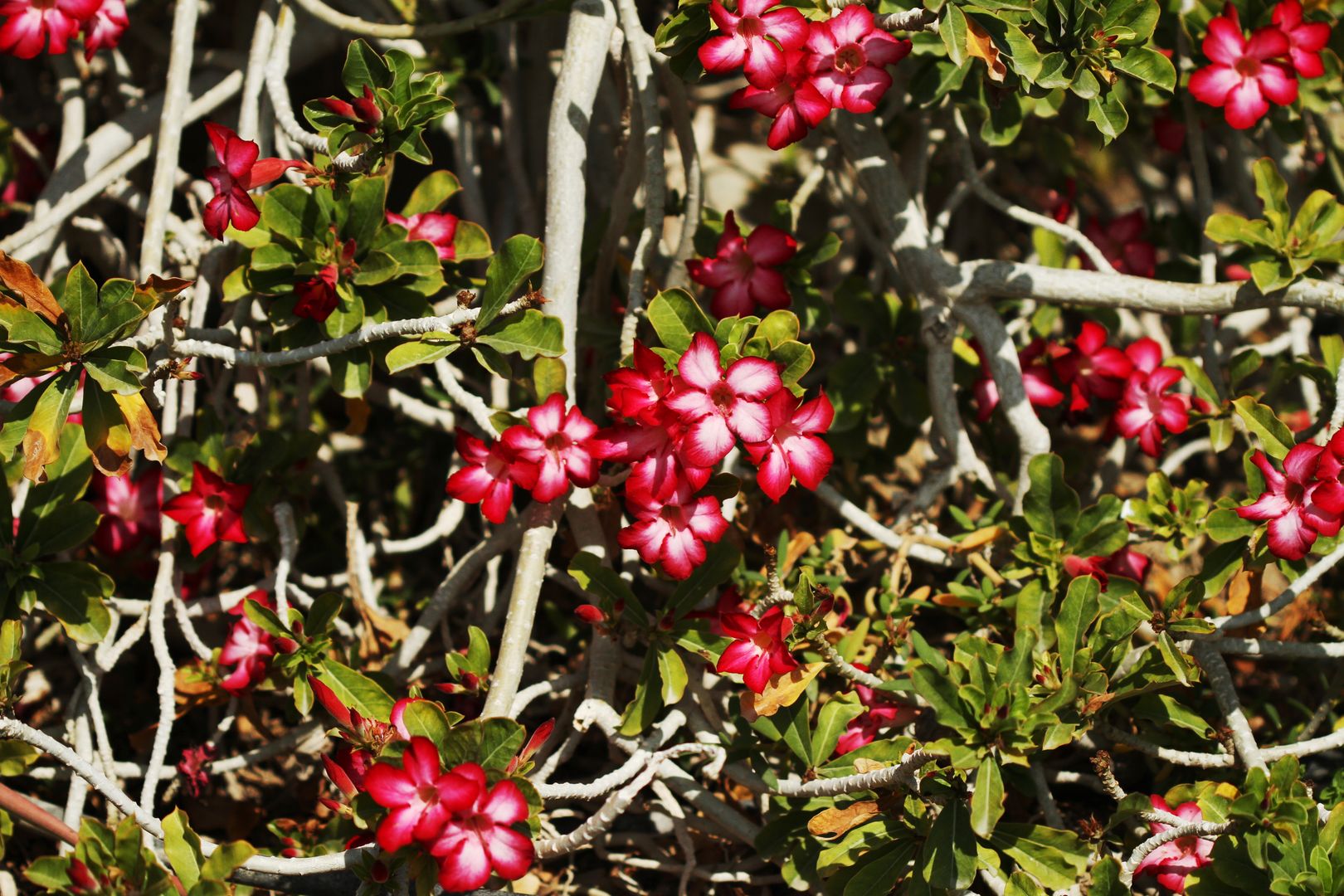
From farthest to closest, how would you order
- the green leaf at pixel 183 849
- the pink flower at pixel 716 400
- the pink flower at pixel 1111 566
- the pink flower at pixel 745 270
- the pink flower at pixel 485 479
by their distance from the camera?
the pink flower at pixel 745 270
the pink flower at pixel 1111 566
the pink flower at pixel 485 479
the green leaf at pixel 183 849
the pink flower at pixel 716 400

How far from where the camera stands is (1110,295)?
167cm

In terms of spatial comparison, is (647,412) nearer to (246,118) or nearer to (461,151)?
(246,118)

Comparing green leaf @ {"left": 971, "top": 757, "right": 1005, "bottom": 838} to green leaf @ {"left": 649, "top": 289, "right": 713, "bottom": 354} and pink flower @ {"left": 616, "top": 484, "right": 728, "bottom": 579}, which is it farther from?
green leaf @ {"left": 649, "top": 289, "right": 713, "bottom": 354}

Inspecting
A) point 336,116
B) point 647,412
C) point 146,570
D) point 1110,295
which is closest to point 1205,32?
point 1110,295

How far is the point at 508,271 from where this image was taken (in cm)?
141

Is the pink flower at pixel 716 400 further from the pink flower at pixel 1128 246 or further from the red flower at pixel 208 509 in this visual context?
the pink flower at pixel 1128 246

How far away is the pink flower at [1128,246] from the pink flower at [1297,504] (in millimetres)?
711

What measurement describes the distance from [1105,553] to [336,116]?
1.12 meters

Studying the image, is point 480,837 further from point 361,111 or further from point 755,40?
point 755,40

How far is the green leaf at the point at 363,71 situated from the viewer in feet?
4.50

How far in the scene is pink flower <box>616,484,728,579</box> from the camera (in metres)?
1.38

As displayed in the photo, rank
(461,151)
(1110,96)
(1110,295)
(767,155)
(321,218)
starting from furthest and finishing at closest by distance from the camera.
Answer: (767,155)
(461,151)
(1110,295)
(321,218)
(1110,96)

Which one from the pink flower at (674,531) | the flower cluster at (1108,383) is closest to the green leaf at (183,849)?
the pink flower at (674,531)

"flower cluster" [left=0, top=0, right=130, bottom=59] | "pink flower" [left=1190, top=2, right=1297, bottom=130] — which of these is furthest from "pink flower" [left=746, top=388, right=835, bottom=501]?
"flower cluster" [left=0, top=0, right=130, bottom=59]
